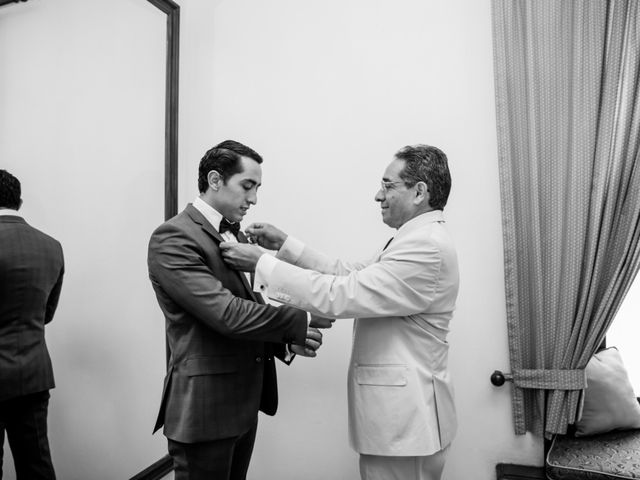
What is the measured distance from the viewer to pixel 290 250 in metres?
2.10

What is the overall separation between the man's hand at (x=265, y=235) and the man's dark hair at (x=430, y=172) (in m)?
0.59

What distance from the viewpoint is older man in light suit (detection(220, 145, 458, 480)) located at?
66.8 inches

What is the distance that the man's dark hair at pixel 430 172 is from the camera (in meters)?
1.85

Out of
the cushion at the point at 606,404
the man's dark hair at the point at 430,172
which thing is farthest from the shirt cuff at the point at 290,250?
the cushion at the point at 606,404

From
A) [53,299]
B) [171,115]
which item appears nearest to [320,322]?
[53,299]

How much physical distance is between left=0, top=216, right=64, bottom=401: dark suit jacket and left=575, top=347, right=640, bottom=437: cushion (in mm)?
2282

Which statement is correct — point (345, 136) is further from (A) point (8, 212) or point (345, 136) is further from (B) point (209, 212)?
(A) point (8, 212)

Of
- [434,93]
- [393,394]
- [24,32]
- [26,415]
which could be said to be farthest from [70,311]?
[434,93]

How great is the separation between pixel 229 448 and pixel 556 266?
1.61 metres

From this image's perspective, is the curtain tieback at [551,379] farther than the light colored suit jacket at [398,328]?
Yes

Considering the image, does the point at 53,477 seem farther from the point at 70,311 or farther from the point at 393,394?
the point at 393,394

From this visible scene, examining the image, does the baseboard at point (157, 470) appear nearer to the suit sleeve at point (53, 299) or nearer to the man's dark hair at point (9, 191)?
the suit sleeve at point (53, 299)

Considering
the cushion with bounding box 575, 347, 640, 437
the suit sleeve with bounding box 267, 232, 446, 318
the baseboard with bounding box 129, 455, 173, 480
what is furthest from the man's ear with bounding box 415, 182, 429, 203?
the baseboard with bounding box 129, 455, 173, 480

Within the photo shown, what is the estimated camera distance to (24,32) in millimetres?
1826
